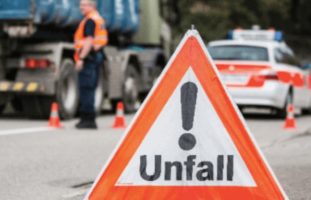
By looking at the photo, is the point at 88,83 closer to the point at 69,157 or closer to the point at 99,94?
the point at 99,94

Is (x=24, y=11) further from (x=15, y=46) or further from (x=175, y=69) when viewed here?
(x=175, y=69)

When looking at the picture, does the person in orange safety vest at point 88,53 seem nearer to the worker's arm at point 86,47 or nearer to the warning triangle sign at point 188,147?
the worker's arm at point 86,47

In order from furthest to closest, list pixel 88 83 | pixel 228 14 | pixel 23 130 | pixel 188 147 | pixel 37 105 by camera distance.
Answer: pixel 228 14, pixel 37 105, pixel 88 83, pixel 23 130, pixel 188 147

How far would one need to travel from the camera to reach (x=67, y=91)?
18.0 metres

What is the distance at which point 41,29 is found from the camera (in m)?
17.5

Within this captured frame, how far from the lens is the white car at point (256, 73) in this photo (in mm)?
18781

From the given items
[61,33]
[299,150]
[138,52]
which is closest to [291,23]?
[138,52]

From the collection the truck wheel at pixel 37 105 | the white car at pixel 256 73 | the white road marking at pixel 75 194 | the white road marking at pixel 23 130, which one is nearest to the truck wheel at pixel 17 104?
the truck wheel at pixel 37 105

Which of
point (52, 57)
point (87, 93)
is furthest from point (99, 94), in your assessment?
point (87, 93)

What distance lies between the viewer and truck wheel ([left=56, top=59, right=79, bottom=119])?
17531mm

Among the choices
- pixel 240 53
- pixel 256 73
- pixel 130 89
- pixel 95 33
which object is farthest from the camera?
pixel 130 89

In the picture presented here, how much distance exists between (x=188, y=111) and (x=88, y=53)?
28.6ft

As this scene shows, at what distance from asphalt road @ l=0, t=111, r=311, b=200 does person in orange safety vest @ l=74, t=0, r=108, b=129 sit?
345 millimetres

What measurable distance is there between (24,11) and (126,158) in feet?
34.1
